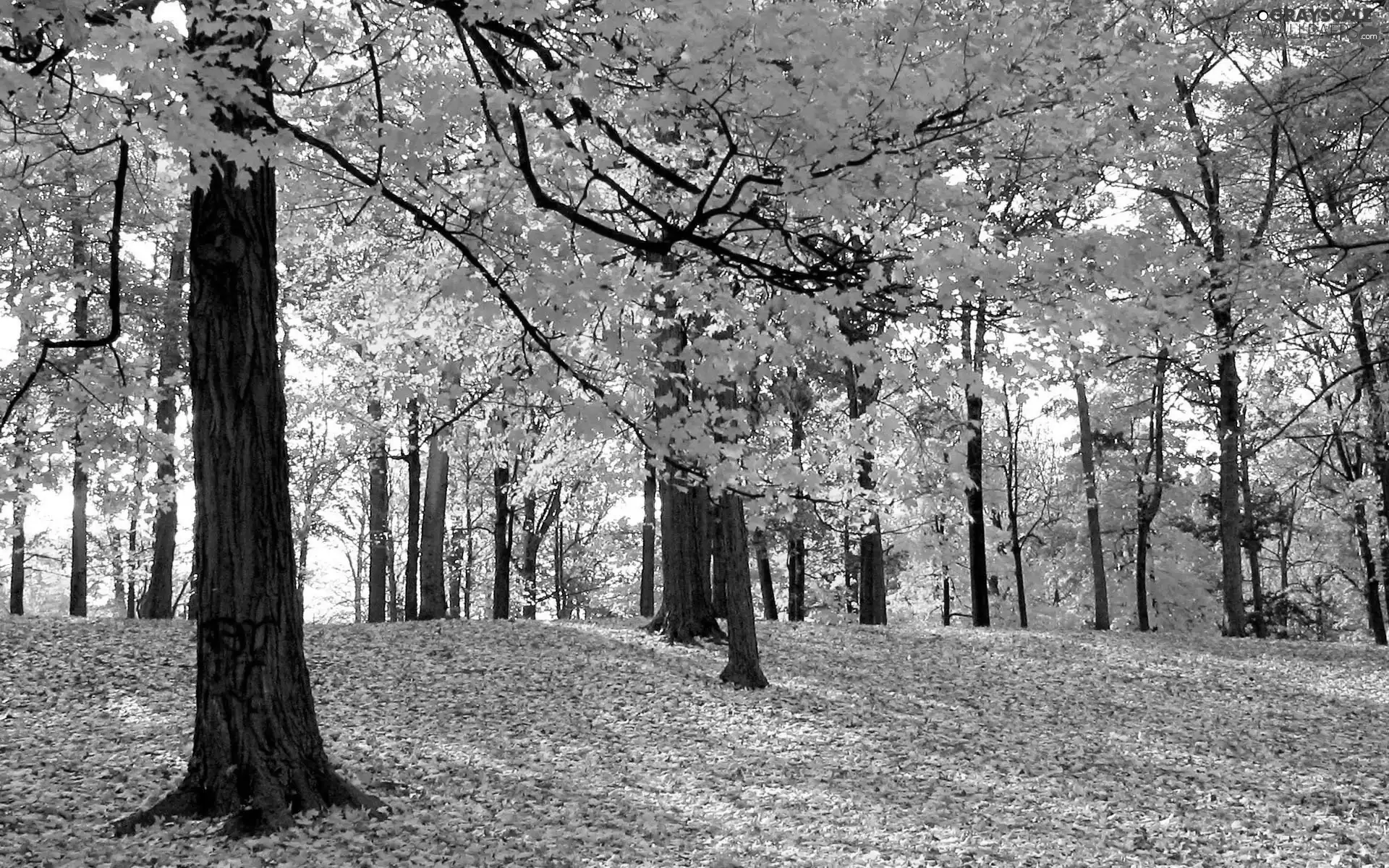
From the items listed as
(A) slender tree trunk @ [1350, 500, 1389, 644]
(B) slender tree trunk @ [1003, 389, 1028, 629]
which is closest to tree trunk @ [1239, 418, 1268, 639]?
(A) slender tree trunk @ [1350, 500, 1389, 644]

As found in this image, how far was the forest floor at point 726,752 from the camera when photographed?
563 cm

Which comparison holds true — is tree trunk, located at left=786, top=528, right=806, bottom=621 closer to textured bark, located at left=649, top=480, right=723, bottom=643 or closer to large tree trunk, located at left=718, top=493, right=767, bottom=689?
textured bark, located at left=649, top=480, right=723, bottom=643

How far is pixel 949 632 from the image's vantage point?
1512 centimetres

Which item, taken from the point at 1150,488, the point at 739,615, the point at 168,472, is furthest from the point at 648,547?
the point at 739,615

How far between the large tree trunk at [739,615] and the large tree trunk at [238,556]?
18.2 feet

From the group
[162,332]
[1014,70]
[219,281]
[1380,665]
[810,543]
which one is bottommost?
[1380,665]

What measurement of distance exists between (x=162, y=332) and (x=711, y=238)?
495 inches

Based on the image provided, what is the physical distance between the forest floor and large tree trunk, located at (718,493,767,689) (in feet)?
0.95

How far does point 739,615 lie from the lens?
10477 mm

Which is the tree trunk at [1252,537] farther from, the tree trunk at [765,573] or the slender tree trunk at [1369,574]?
the tree trunk at [765,573]

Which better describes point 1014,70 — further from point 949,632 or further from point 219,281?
point 949,632

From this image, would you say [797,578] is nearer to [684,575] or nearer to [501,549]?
[501,549]

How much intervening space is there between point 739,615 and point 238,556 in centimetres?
606

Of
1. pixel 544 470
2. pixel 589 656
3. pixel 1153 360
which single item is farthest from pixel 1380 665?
pixel 544 470
